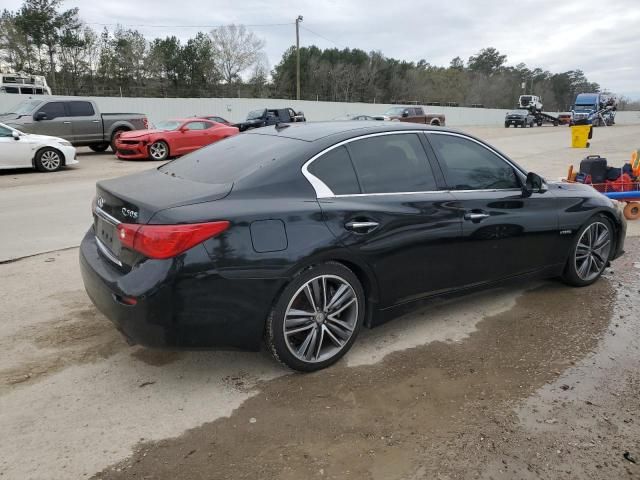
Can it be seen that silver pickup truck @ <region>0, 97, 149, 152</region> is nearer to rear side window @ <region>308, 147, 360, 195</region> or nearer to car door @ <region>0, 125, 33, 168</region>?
car door @ <region>0, 125, 33, 168</region>

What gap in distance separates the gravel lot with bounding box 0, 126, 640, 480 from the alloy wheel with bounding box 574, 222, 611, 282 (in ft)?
1.17

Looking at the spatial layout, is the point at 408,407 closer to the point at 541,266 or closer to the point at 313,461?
the point at 313,461

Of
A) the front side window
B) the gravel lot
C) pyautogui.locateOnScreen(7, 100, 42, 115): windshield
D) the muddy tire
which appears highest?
pyautogui.locateOnScreen(7, 100, 42, 115): windshield

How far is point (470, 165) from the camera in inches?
158

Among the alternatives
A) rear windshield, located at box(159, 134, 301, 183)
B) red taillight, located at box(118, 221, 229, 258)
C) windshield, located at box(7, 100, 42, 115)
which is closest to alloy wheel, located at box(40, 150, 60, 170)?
windshield, located at box(7, 100, 42, 115)

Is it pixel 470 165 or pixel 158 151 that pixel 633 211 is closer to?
pixel 470 165

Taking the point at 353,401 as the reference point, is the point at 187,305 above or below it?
above

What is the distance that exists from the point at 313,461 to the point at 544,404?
1.43 metres

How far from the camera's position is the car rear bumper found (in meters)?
2.76

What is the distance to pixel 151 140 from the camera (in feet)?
53.1

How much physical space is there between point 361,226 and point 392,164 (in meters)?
0.63

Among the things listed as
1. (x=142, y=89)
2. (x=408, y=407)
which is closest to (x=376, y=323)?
(x=408, y=407)

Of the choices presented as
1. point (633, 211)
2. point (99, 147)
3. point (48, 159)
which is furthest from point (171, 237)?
point (99, 147)

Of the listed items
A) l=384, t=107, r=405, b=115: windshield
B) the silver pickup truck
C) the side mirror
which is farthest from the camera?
l=384, t=107, r=405, b=115: windshield
